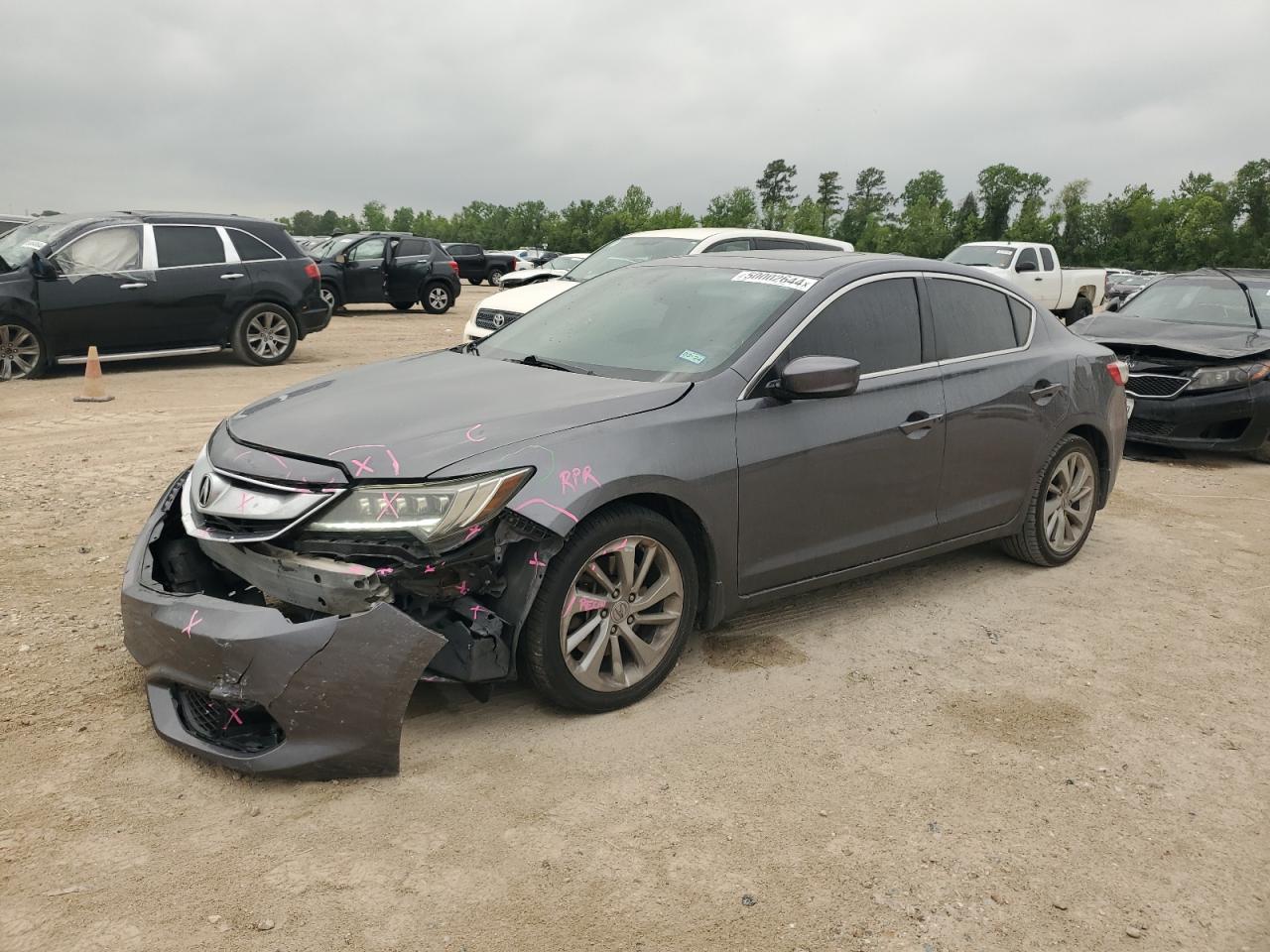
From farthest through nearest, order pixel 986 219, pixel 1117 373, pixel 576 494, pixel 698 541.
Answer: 1. pixel 986 219
2. pixel 1117 373
3. pixel 698 541
4. pixel 576 494

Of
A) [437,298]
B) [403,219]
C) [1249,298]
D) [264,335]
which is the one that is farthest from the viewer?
[403,219]

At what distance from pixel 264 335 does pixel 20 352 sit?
101 inches

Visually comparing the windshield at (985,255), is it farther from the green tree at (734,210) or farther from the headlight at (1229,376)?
the green tree at (734,210)

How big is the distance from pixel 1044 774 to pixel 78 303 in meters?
10.8

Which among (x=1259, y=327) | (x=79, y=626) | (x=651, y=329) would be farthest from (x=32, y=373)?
(x=1259, y=327)


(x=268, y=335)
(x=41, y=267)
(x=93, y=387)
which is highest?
(x=41, y=267)

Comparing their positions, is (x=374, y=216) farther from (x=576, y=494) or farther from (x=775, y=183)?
(x=576, y=494)

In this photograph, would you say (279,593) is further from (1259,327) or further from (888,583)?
(1259,327)

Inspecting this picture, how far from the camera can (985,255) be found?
21000 mm

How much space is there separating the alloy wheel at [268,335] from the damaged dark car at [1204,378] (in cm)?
903

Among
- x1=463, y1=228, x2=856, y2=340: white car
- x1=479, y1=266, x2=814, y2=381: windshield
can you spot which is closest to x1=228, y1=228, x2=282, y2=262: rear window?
x1=463, y1=228, x2=856, y2=340: white car

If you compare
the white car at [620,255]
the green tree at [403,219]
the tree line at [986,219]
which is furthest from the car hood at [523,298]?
the green tree at [403,219]

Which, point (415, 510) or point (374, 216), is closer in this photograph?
point (415, 510)

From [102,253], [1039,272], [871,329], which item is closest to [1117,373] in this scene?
[871,329]
